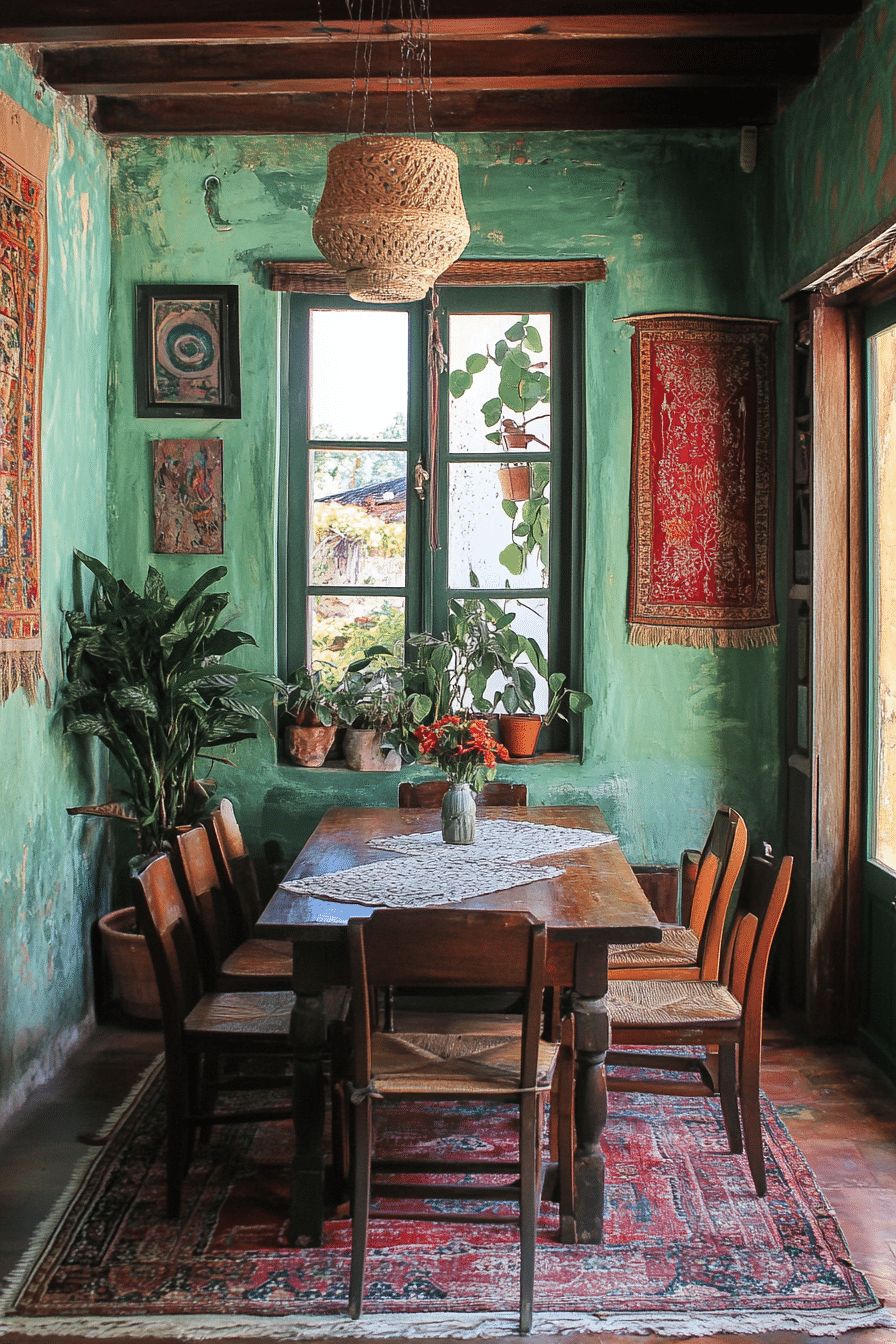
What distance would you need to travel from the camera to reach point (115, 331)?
470 centimetres

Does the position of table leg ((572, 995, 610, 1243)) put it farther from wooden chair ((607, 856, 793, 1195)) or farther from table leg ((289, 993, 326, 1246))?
table leg ((289, 993, 326, 1246))

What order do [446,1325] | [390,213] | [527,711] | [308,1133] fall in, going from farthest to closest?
[527,711] → [390,213] → [308,1133] → [446,1325]

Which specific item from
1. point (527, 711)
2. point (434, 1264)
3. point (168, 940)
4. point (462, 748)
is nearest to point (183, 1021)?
point (168, 940)

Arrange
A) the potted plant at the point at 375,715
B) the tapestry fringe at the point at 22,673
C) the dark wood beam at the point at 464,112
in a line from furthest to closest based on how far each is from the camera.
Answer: the potted plant at the point at 375,715 < the dark wood beam at the point at 464,112 < the tapestry fringe at the point at 22,673

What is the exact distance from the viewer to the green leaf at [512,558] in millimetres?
4891

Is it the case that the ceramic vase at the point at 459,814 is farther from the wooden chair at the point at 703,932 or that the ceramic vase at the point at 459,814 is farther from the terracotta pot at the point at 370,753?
the terracotta pot at the point at 370,753

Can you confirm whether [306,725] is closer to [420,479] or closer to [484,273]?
[420,479]

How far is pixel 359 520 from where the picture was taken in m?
4.92

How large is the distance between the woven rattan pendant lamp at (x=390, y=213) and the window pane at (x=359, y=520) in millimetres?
1802

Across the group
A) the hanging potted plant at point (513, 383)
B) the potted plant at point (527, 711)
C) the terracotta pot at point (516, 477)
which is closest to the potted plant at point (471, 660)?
the potted plant at point (527, 711)

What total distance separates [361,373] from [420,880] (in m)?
2.59

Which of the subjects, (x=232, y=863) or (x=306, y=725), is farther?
(x=306, y=725)

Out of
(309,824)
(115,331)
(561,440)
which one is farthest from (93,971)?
(561,440)

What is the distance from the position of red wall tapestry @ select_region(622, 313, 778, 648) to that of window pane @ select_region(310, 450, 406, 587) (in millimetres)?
1013
